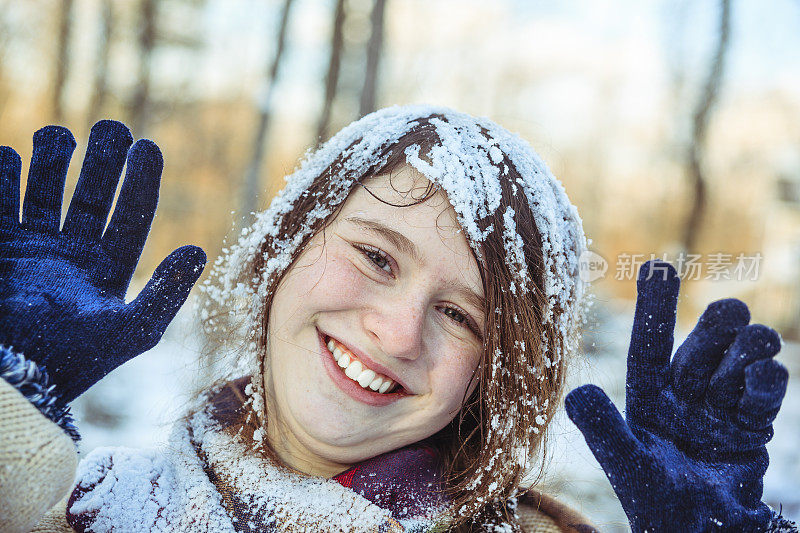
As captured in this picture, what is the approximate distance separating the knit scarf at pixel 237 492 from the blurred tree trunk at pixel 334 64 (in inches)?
141

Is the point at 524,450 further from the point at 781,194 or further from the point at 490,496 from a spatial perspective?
the point at 781,194

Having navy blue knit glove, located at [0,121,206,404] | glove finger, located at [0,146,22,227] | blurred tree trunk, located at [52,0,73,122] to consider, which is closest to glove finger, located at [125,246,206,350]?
navy blue knit glove, located at [0,121,206,404]

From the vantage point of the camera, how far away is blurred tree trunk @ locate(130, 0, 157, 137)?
20.1ft

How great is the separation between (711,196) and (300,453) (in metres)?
7.30

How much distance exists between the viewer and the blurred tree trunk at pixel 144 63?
241 inches

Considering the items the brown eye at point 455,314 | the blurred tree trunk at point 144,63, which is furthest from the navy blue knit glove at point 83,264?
the blurred tree trunk at point 144,63

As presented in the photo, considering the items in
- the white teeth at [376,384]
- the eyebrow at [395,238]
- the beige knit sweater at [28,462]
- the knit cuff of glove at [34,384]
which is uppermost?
the eyebrow at [395,238]

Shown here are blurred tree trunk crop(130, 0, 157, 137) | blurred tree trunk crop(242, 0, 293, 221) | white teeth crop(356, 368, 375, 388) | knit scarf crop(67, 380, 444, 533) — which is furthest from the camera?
blurred tree trunk crop(130, 0, 157, 137)

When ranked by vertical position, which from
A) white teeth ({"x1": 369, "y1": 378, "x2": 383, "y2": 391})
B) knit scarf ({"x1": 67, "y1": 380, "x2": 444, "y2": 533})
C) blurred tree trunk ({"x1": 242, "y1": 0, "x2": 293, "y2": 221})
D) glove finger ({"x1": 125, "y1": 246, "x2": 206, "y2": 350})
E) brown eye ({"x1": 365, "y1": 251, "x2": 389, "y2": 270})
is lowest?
knit scarf ({"x1": 67, "y1": 380, "x2": 444, "y2": 533})

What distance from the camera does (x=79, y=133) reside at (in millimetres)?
6754

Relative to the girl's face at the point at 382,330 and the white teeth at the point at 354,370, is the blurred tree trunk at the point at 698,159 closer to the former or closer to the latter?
the girl's face at the point at 382,330

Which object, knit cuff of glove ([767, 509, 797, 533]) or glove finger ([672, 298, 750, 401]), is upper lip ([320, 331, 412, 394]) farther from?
knit cuff of glove ([767, 509, 797, 533])

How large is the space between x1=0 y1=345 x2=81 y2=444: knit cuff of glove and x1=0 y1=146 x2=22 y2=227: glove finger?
389 millimetres

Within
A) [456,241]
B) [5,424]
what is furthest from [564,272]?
[5,424]
